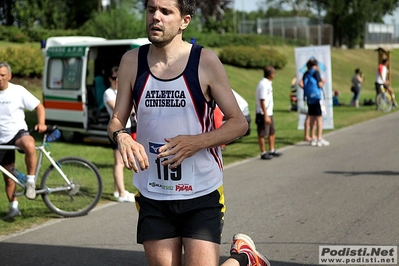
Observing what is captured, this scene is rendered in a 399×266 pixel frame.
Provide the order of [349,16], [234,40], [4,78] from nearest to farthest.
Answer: [4,78] < [234,40] < [349,16]

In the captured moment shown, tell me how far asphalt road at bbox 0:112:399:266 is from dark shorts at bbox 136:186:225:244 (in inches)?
95.3

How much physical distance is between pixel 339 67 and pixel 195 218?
172ft

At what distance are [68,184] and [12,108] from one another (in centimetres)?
111

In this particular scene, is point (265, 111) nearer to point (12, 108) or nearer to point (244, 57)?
point (12, 108)

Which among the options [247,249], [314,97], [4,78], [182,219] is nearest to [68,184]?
[4,78]

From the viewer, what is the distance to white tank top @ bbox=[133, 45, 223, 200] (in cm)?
374

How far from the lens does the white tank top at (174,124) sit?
3740 millimetres

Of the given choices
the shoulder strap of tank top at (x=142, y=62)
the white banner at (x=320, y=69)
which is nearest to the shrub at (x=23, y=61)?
the white banner at (x=320, y=69)

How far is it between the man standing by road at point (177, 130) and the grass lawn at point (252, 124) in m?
4.45

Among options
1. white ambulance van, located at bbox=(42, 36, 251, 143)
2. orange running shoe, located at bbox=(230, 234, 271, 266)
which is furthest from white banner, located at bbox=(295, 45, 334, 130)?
orange running shoe, located at bbox=(230, 234, 271, 266)

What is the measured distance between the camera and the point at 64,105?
57.0 ft

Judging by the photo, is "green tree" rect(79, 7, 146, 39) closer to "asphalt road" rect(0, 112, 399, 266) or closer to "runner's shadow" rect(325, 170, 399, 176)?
"asphalt road" rect(0, 112, 399, 266)

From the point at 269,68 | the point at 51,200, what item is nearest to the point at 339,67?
the point at 269,68

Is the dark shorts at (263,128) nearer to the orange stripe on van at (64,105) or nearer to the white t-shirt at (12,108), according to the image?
the orange stripe on van at (64,105)
